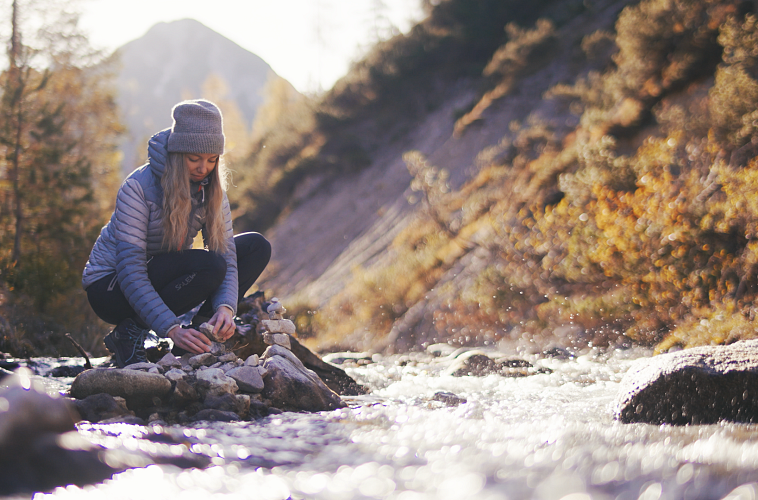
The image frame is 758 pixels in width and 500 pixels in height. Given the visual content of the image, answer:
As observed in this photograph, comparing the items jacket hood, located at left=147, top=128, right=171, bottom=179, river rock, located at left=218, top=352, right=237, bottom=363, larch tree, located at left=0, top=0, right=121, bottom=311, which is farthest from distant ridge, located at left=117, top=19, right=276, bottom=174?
river rock, located at left=218, top=352, right=237, bottom=363

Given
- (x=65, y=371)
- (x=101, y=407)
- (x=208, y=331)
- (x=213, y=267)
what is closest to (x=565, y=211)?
(x=213, y=267)

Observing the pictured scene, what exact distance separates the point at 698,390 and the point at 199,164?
309cm

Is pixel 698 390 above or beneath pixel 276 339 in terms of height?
beneath

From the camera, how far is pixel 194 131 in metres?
3.25

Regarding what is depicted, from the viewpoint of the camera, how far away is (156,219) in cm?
339

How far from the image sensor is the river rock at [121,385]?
9.51 feet

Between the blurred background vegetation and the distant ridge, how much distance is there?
9813 centimetres

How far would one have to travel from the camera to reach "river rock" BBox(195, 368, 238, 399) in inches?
123

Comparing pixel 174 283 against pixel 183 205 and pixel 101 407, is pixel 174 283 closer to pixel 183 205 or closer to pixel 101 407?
pixel 183 205

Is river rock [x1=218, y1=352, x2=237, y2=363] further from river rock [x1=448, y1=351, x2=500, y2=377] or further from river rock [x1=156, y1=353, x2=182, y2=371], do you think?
river rock [x1=448, y1=351, x2=500, y2=377]

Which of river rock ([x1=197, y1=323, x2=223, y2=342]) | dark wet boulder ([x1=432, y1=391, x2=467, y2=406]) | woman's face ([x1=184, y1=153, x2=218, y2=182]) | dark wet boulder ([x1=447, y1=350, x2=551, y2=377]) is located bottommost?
dark wet boulder ([x1=447, y1=350, x2=551, y2=377])

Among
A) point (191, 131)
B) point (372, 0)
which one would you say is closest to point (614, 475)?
point (191, 131)

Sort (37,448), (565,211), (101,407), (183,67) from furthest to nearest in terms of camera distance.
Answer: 1. (183,67)
2. (565,211)
3. (101,407)
4. (37,448)

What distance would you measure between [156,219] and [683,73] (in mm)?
8949
